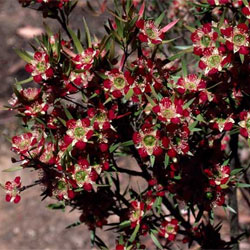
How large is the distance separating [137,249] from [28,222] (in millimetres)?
1664

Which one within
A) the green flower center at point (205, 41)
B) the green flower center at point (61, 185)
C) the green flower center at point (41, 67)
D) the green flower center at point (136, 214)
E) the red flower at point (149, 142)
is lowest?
the green flower center at point (136, 214)

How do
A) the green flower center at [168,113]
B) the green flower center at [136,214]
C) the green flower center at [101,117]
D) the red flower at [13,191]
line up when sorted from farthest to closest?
the green flower center at [136,214] → the red flower at [13,191] → the green flower center at [101,117] → the green flower center at [168,113]

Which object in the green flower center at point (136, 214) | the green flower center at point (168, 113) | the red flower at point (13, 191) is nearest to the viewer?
the green flower center at point (168, 113)

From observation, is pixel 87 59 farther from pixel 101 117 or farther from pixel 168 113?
pixel 168 113

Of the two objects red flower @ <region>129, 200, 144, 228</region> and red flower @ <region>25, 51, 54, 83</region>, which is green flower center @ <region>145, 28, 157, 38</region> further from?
red flower @ <region>129, 200, 144, 228</region>

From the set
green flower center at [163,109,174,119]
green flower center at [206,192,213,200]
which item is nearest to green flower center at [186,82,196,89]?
green flower center at [163,109,174,119]

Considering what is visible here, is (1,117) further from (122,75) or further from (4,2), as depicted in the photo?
(122,75)

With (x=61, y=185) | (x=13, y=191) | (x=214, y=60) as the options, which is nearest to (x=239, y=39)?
(x=214, y=60)

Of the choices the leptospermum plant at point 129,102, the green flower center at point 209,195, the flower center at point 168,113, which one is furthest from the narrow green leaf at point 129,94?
the green flower center at point 209,195

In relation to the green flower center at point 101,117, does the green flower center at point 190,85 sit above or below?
above

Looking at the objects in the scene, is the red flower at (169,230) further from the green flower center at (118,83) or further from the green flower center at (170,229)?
the green flower center at (118,83)

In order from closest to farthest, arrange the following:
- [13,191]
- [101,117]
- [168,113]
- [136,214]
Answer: [168,113]
[101,117]
[13,191]
[136,214]

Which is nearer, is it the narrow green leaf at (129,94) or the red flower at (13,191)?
the narrow green leaf at (129,94)

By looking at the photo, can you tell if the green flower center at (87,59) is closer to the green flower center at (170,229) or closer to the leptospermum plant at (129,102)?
the leptospermum plant at (129,102)
